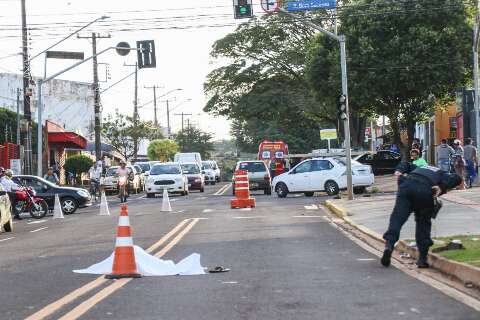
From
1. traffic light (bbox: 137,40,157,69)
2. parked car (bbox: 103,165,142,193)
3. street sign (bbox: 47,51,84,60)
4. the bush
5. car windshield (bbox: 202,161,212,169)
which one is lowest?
parked car (bbox: 103,165,142,193)

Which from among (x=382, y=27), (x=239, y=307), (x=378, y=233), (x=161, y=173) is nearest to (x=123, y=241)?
(x=239, y=307)

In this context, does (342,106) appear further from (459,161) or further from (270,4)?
(459,161)

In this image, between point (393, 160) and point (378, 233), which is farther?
point (393, 160)

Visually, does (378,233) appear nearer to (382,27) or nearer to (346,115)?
(346,115)

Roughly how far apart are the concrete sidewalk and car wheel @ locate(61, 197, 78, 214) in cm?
903

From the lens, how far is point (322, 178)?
3503 cm

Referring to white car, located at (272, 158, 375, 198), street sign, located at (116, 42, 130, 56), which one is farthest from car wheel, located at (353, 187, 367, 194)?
street sign, located at (116, 42, 130, 56)

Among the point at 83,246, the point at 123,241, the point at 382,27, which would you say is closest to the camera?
the point at 123,241

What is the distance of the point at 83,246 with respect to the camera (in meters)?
16.8

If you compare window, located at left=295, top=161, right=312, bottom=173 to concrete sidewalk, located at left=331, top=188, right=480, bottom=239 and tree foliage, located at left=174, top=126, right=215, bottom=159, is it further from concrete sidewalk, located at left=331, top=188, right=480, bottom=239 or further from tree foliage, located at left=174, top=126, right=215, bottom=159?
tree foliage, located at left=174, top=126, right=215, bottom=159

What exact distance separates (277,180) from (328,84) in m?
12.7

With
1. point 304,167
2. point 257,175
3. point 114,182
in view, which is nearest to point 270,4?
point 304,167

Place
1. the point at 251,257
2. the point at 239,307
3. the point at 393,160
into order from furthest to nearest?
the point at 393,160 < the point at 251,257 < the point at 239,307

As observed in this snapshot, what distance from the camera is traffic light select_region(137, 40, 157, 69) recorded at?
110 ft
